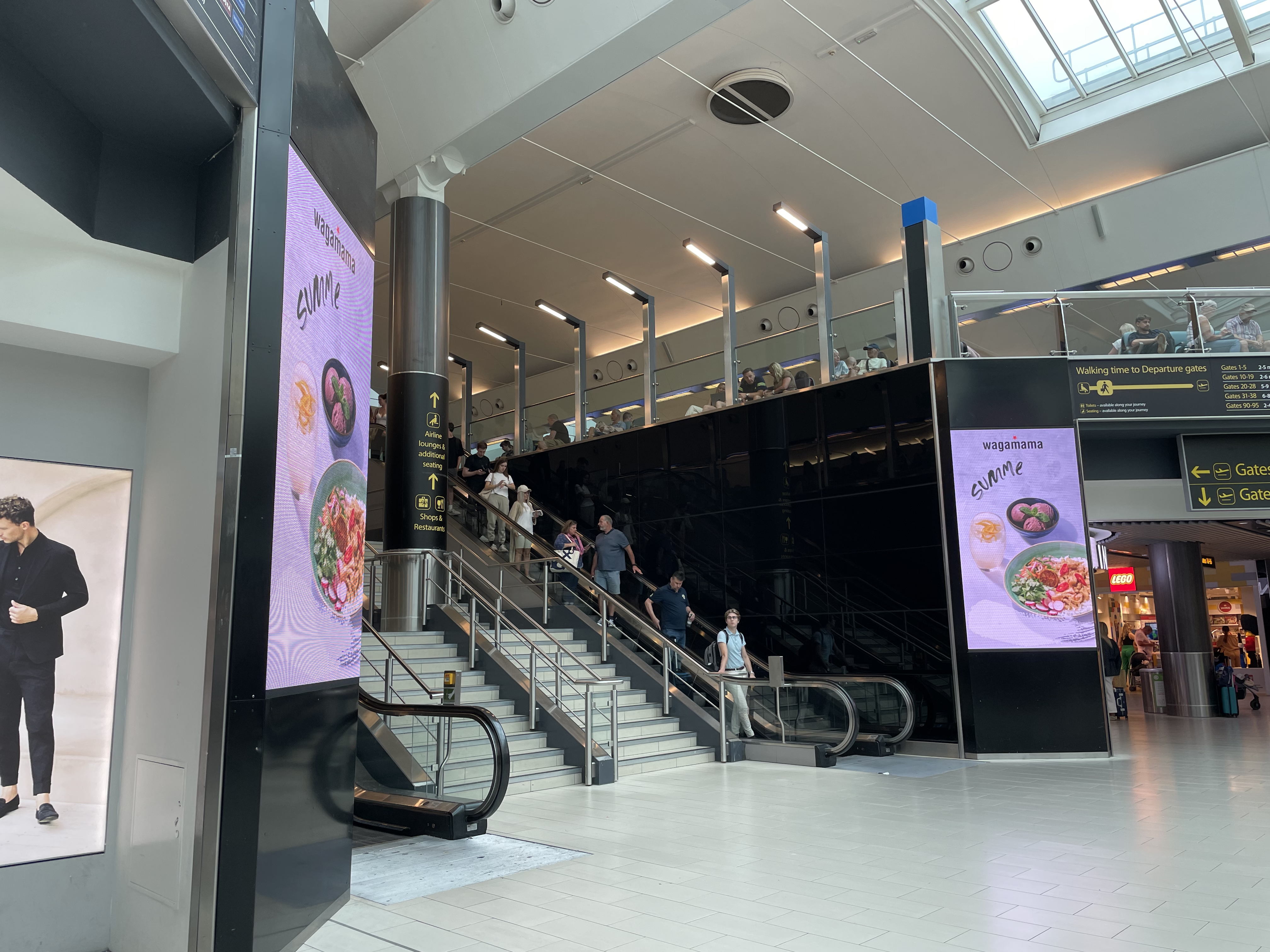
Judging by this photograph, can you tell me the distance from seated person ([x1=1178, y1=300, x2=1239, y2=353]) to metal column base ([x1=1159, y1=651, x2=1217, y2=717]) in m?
6.62

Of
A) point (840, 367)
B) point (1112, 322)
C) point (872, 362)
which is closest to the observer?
point (1112, 322)

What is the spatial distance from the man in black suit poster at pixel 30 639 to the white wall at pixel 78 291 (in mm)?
729

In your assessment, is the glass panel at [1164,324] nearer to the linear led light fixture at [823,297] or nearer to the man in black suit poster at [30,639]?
the linear led light fixture at [823,297]

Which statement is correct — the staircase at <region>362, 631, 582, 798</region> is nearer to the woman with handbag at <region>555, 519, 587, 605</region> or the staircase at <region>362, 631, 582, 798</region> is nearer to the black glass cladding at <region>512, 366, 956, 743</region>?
the woman with handbag at <region>555, 519, 587, 605</region>

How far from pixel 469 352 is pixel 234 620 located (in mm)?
20666

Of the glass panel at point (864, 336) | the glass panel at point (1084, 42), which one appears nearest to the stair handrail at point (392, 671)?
the glass panel at point (864, 336)

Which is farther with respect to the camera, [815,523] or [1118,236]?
[1118,236]

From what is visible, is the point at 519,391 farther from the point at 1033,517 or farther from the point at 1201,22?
the point at 1201,22

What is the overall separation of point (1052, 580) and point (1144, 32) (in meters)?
8.28

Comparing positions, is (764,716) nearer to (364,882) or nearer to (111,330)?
(364,882)

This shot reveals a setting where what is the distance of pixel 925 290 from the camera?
1009 centimetres

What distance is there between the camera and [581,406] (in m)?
15.1

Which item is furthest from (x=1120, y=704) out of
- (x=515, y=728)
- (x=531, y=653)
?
(x=515, y=728)

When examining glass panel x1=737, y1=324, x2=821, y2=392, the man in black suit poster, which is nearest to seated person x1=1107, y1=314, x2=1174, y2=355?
glass panel x1=737, y1=324, x2=821, y2=392
